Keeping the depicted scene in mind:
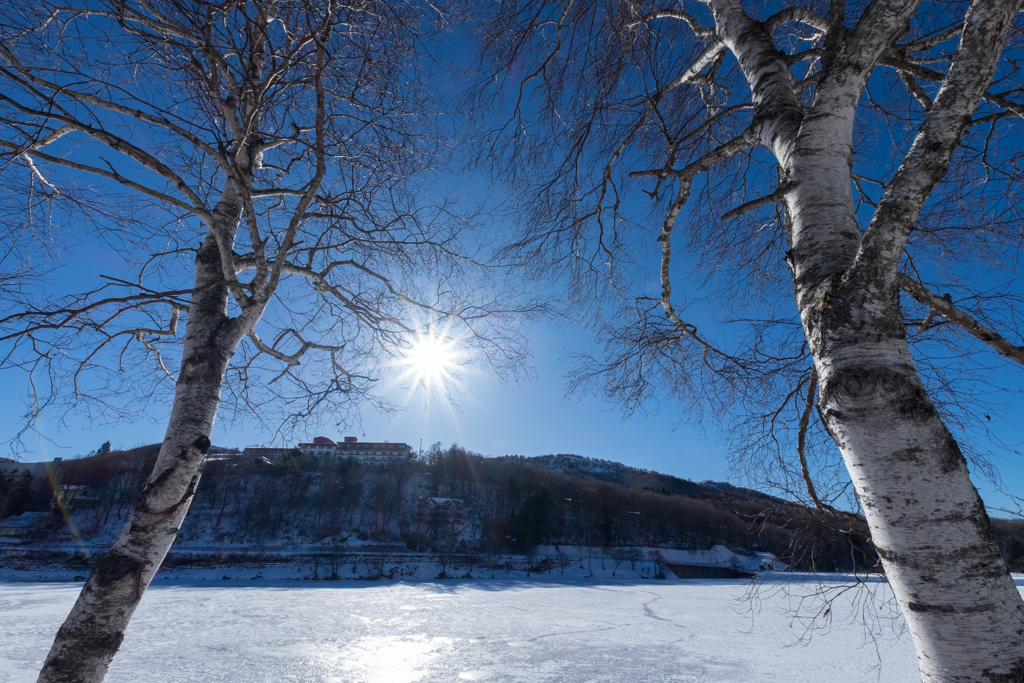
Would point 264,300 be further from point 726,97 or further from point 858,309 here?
point 726,97

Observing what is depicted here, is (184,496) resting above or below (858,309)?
below

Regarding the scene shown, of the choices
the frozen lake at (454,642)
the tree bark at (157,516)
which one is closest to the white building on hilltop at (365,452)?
the frozen lake at (454,642)

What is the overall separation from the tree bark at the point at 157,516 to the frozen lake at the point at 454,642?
14.8ft

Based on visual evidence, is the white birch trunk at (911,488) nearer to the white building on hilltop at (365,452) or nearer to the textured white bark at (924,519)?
the textured white bark at (924,519)

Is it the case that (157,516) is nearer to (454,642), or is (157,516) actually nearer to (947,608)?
(947,608)

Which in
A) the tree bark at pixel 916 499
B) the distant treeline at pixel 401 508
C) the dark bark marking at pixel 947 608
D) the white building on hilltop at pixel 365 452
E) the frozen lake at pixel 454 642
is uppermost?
the white building on hilltop at pixel 365 452

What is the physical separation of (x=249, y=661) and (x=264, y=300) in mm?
8249

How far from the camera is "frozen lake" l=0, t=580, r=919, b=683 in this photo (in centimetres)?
728

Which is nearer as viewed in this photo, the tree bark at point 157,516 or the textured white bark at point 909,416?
the textured white bark at point 909,416

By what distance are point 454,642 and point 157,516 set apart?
951 centimetres

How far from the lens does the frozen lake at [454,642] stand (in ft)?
23.9

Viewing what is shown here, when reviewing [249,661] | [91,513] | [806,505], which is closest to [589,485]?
[91,513]

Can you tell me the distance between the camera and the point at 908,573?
3.31 ft

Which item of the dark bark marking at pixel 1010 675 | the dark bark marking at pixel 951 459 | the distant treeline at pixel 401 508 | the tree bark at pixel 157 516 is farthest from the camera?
the distant treeline at pixel 401 508
